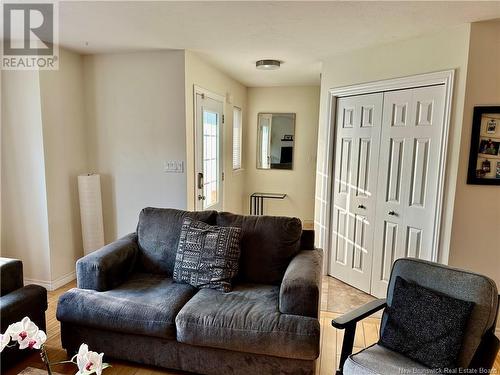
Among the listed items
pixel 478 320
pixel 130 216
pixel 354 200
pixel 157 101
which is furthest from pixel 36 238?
pixel 478 320

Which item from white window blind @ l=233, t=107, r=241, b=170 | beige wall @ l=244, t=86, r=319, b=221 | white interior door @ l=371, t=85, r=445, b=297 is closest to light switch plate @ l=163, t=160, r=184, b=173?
white interior door @ l=371, t=85, r=445, b=297

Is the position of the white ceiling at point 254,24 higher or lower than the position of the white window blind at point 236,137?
higher

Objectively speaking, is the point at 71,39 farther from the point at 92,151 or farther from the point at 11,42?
the point at 92,151

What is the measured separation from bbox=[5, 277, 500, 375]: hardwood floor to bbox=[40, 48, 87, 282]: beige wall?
42cm

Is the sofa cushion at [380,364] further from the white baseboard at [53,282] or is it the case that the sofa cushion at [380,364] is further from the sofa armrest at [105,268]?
the white baseboard at [53,282]

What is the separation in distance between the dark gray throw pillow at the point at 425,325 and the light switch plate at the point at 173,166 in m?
2.33

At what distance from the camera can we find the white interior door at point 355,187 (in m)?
3.28

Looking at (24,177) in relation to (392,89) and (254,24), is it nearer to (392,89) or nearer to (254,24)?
(254,24)

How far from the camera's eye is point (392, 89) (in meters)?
3.03

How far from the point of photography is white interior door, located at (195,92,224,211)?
3717 millimetres

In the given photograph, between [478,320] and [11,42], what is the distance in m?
4.01

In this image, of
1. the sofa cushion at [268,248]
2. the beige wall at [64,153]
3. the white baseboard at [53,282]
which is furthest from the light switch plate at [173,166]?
the white baseboard at [53,282]

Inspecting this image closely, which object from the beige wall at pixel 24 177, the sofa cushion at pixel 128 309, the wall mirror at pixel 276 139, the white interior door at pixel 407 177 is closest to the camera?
the sofa cushion at pixel 128 309
